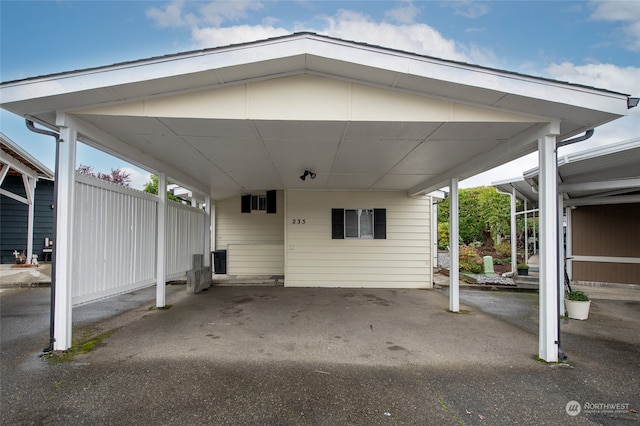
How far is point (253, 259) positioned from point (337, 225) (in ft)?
9.80

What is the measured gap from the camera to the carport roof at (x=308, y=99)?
3.01 metres

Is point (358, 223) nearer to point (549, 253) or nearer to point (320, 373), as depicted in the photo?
point (549, 253)

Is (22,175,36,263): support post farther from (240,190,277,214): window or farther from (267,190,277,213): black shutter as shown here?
(267,190,277,213): black shutter

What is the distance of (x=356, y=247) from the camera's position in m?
8.03

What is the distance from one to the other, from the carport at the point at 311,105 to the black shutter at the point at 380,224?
4.14 m

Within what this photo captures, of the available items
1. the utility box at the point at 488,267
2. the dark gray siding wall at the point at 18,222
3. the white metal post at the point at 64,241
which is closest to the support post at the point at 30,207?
the dark gray siding wall at the point at 18,222

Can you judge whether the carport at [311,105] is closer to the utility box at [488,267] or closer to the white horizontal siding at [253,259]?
the white horizontal siding at [253,259]

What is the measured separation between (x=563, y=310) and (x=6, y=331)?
8.53 meters

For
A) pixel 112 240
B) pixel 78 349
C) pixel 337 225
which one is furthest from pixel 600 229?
pixel 78 349

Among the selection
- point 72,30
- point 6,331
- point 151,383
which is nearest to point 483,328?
point 151,383

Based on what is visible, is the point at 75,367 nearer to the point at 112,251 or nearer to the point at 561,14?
the point at 112,251

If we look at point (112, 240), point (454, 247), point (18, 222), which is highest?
point (18, 222)

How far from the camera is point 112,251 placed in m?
4.18

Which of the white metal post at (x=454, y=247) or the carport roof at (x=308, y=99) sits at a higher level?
the carport roof at (x=308, y=99)
